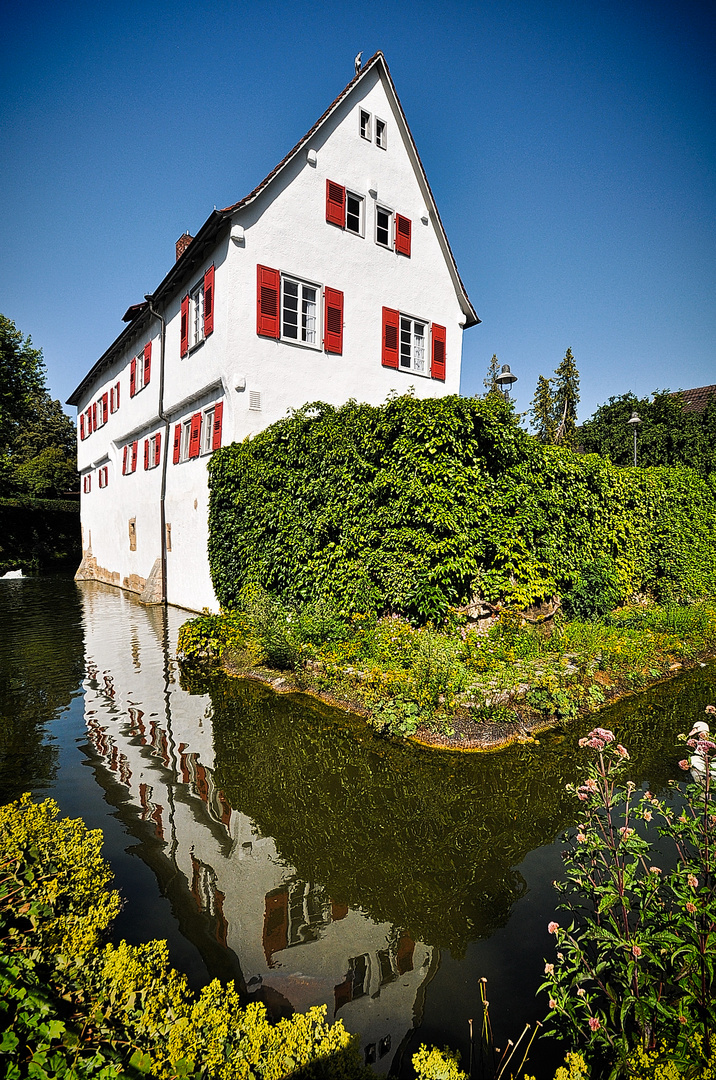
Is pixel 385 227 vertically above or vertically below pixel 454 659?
above

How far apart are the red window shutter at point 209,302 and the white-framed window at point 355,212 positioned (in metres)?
4.34

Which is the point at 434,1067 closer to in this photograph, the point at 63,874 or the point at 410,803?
the point at 63,874

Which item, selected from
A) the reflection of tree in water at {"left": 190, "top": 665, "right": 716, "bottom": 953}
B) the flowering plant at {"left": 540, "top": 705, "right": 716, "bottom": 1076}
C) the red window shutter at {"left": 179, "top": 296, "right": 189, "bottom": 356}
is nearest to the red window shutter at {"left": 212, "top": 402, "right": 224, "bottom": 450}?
the red window shutter at {"left": 179, "top": 296, "right": 189, "bottom": 356}

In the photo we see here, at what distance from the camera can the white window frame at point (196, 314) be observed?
45.9 ft

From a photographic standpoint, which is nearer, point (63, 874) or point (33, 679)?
point (63, 874)

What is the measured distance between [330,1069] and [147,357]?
19.4 m

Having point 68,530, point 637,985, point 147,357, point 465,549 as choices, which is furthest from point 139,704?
point 68,530

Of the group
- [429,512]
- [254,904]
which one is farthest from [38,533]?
[254,904]

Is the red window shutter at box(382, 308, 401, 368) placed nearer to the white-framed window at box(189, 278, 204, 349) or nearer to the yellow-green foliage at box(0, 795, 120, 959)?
the white-framed window at box(189, 278, 204, 349)

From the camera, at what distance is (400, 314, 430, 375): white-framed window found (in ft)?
54.8

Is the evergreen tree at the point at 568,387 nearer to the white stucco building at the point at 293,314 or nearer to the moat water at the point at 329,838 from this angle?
the white stucco building at the point at 293,314

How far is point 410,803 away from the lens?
4.61 meters

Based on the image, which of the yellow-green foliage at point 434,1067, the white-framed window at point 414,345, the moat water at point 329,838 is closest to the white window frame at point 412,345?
the white-framed window at point 414,345

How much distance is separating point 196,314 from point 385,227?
636cm
